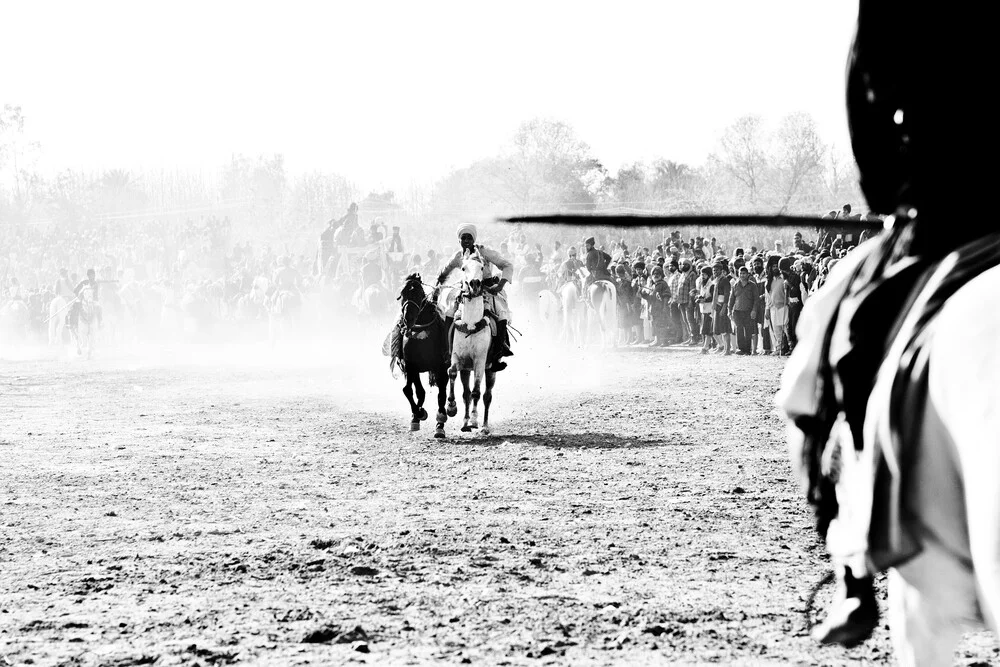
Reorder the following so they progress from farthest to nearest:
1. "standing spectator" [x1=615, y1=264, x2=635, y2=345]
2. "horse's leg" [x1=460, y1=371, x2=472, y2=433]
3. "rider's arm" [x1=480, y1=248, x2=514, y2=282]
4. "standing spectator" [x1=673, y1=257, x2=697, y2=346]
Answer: "standing spectator" [x1=615, y1=264, x2=635, y2=345], "standing spectator" [x1=673, y1=257, x2=697, y2=346], "horse's leg" [x1=460, y1=371, x2=472, y2=433], "rider's arm" [x1=480, y1=248, x2=514, y2=282]

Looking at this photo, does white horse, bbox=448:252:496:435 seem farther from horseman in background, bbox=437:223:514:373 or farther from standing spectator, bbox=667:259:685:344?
standing spectator, bbox=667:259:685:344

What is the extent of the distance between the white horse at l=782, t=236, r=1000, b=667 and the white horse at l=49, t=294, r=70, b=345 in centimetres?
3263

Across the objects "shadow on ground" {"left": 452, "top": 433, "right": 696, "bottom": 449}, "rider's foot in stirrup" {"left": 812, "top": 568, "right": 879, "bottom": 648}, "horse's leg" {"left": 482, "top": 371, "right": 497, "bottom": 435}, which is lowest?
"shadow on ground" {"left": 452, "top": 433, "right": 696, "bottom": 449}

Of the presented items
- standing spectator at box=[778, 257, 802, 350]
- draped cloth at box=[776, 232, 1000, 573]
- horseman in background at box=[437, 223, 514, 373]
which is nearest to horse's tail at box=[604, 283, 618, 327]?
standing spectator at box=[778, 257, 802, 350]

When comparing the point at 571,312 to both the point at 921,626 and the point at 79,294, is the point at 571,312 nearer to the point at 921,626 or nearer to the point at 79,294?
the point at 79,294

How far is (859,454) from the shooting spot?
2.50 metres

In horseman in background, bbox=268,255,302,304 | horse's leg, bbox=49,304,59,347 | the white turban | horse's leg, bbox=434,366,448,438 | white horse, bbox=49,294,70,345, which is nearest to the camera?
the white turban

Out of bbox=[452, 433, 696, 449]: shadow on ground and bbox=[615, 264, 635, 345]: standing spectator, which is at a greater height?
bbox=[615, 264, 635, 345]: standing spectator

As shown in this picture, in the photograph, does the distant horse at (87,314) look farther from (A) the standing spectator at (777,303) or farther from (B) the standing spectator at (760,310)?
(A) the standing spectator at (777,303)

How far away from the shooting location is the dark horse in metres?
12.9

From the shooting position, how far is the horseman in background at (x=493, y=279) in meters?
12.3

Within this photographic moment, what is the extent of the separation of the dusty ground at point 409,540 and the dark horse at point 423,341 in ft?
2.02

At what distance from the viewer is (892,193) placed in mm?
2527

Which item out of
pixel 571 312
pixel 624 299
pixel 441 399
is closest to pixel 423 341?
pixel 441 399
